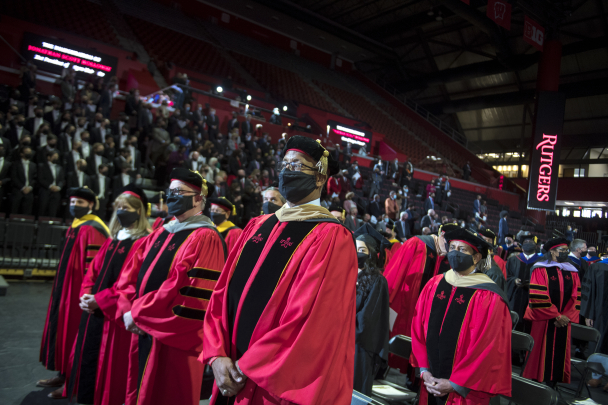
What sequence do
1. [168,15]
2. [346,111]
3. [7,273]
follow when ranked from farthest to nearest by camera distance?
1. [346,111]
2. [168,15]
3. [7,273]

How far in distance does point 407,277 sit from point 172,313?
295 cm

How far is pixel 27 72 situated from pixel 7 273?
6026 millimetres

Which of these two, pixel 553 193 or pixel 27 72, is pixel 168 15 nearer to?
pixel 27 72

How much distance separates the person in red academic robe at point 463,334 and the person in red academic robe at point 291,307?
147cm

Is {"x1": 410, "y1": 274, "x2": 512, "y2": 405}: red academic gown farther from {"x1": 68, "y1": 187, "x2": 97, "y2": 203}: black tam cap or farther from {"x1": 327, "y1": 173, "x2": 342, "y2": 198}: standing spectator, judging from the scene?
{"x1": 327, "y1": 173, "x2": 342, "y2": 198}: standing spectator

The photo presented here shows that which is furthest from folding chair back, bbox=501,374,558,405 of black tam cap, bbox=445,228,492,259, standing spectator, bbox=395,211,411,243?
standing spectator, bbox=395,211,411,243

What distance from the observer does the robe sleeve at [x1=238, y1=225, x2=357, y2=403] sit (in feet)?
5.17

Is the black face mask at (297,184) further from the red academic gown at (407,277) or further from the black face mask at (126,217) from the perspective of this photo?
the red academic gown at (407,277)

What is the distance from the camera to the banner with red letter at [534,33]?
50.9ft

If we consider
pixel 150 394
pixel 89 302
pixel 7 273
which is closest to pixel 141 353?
pixel 150 394

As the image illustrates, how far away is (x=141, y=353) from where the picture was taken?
282 cm

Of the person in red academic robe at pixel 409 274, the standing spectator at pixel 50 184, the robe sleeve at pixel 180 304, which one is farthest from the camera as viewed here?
the standing spectator at pixel 50 184

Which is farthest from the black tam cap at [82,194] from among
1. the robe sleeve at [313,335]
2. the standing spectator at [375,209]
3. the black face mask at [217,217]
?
the standing spectator at [375,209]

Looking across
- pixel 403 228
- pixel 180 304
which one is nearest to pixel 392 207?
pixel 403 228
